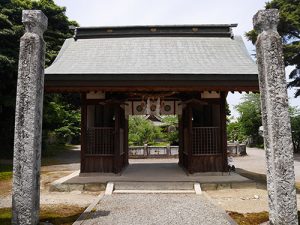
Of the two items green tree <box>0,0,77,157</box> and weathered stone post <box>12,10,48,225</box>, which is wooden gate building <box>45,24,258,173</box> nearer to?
weathered stone post <box>12,10,48,225</box>

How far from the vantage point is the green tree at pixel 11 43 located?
747 inches

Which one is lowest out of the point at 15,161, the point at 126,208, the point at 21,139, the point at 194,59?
the point at 126,208

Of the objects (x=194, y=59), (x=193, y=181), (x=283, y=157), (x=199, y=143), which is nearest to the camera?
(x=283, y=157)

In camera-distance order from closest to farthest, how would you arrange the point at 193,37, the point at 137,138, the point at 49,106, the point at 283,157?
the point at 283,157 < the point at 193,37 < the point at 49,106 < the point at 137,138

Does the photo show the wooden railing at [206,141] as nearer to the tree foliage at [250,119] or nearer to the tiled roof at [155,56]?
the tiled roof at [155,56]

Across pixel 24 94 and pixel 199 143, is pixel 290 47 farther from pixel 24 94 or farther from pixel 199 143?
pixel 24 94

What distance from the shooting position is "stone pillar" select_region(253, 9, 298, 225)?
5191 millimetres

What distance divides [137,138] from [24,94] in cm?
2257

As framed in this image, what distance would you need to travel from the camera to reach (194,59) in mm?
12281

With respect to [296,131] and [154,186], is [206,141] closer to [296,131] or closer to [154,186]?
[154,186]

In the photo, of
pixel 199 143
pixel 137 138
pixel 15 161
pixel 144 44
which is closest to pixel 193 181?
pixel 199 143

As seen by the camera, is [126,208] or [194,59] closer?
[126,208]

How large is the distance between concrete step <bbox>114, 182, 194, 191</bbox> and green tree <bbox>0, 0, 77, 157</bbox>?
1290 cm

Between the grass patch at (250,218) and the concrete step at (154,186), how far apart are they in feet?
10.1
